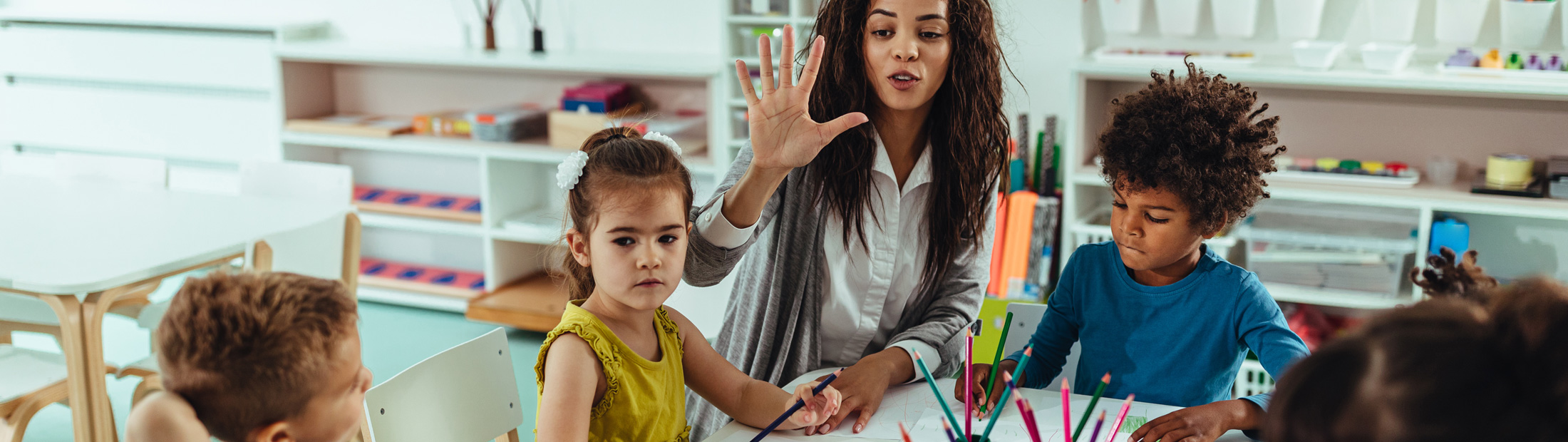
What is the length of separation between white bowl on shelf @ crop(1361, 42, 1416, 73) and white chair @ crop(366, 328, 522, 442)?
7.66 feet

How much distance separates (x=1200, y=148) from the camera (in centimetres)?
130

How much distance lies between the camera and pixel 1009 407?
1.30 metres

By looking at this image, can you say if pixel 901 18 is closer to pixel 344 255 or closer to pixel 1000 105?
pixel 1000 105

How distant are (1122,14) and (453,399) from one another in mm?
2351

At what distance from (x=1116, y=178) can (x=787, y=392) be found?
0.51m

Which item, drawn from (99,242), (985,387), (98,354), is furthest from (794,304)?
(99,242)

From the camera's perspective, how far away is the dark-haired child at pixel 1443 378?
514mm

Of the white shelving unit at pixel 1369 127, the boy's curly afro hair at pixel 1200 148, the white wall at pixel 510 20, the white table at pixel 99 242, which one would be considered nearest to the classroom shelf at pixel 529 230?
the white wall at pixel 510 20

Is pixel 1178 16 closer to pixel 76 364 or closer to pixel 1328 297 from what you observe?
pixel 1328 297

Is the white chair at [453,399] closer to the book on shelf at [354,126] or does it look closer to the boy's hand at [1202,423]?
the boy's hand at [1202,423]

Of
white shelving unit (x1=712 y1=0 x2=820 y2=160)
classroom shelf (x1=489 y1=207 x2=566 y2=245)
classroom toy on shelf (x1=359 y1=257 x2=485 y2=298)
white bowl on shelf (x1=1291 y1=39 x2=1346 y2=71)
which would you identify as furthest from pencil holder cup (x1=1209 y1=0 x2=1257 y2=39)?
classroom toy on shelf (x1=359 y1=257 x2=485 y2=298)

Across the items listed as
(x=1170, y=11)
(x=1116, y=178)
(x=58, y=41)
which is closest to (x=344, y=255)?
(x=1116, y=178)

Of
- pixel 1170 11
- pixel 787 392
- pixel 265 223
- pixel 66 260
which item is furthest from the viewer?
pixel 1170 11

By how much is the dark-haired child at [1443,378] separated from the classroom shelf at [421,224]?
338 cm
